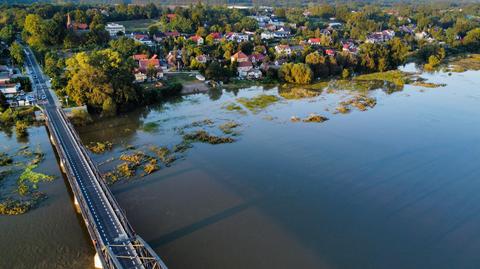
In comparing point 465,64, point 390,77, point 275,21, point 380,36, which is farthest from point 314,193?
point 275,21

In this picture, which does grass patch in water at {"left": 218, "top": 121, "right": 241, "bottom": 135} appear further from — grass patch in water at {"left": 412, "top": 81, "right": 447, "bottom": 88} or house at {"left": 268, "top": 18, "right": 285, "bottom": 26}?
house at {"left": 268, "top": 18, "right": 285, "bottom": 26}

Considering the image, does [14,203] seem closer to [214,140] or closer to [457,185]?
[214,140]

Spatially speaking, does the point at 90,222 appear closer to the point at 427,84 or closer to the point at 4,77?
the point at 4,77

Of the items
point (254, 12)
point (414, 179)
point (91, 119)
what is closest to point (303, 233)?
point (414, 179)

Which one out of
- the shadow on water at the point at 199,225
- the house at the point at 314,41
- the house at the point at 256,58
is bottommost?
the shadow on water at the point at 199,225

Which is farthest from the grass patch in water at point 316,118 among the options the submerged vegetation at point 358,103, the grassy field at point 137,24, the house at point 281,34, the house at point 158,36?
the grassy field at point 137,24

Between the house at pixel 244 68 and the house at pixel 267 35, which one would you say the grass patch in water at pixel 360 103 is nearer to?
the house at pixel 244 68
